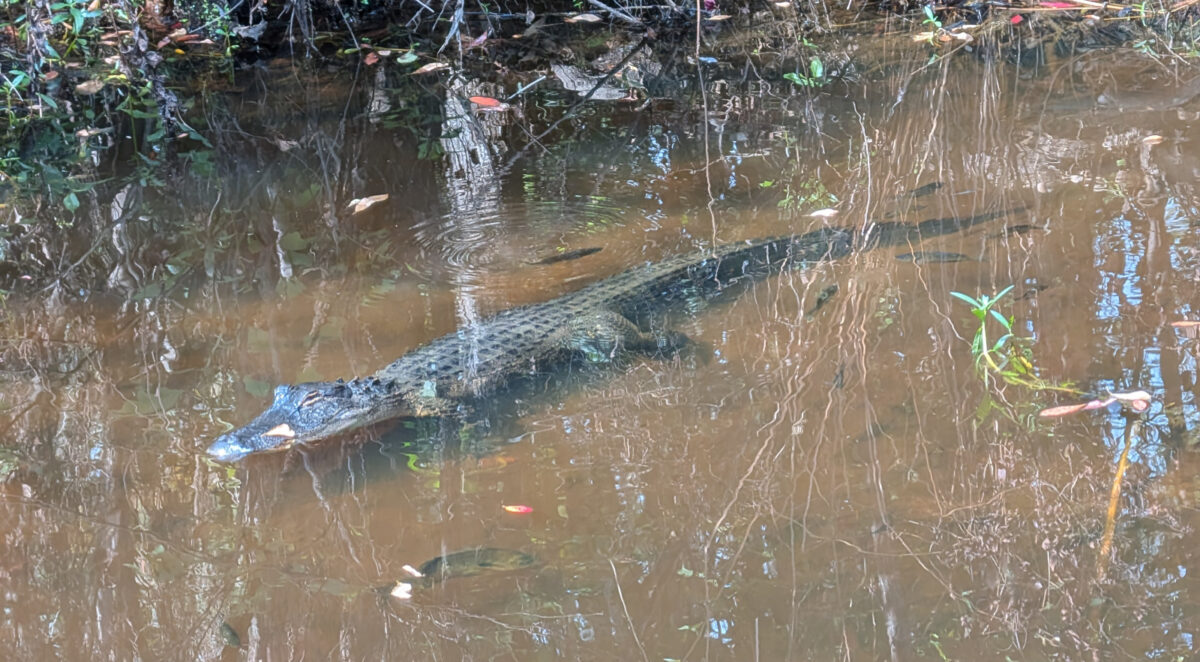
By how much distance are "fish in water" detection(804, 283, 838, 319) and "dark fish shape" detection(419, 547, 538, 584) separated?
171 centimetres

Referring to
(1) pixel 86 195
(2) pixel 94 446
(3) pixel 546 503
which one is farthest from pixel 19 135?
(3) pixel 546 503

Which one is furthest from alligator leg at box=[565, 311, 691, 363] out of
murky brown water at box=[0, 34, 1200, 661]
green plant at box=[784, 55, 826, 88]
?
green plant at box=[784, 55, 826, 88]

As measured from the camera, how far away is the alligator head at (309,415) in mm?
3211

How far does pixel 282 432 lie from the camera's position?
3223 millimetres

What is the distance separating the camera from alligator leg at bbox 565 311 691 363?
3857 mm

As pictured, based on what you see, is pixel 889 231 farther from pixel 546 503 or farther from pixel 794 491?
pixel 546 503

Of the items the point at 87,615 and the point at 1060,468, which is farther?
the point at 1060,468

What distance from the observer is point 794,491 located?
2.84m

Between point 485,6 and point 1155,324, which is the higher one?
point 485,6

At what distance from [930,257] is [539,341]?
1.77 metres

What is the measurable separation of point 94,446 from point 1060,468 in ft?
10.5

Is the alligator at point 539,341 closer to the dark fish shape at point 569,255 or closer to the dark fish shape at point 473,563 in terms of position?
the dark fish shape at point 569,255

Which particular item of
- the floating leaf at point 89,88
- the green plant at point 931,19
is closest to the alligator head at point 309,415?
the floating leaf at point 89,88

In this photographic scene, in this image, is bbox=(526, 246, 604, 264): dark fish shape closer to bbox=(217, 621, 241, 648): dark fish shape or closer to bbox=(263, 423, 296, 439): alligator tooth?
bbox=(263, 423, 296, 439): alligator tooth
